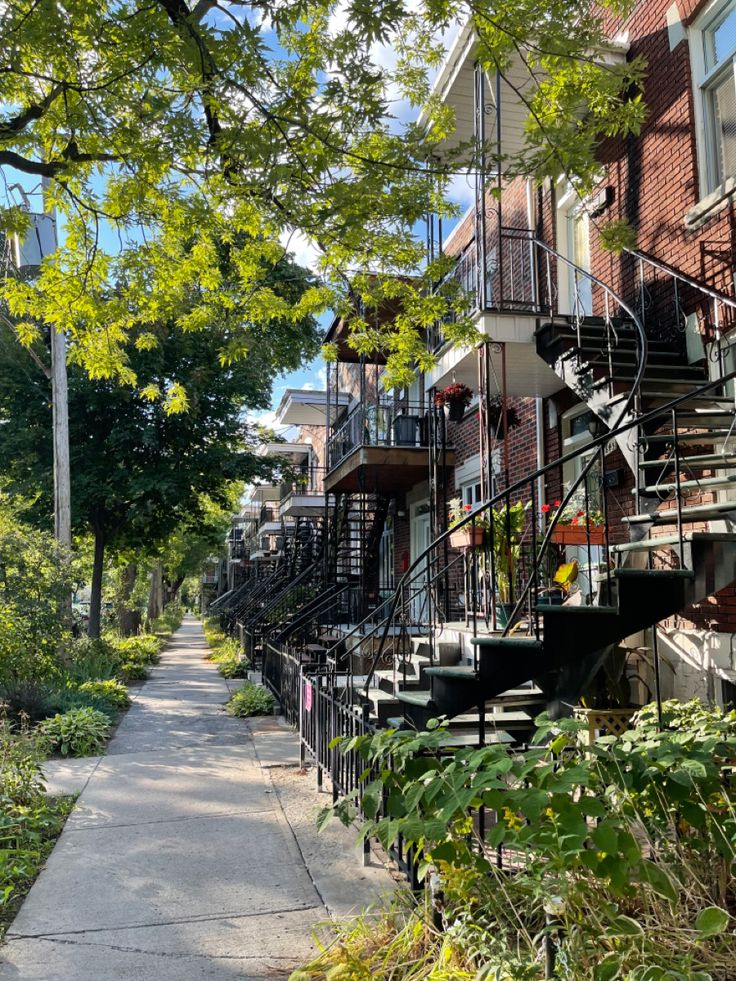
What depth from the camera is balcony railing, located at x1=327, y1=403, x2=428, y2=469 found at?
13750mm

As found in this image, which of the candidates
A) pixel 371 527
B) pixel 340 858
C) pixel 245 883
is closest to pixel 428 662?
pixel 340 858

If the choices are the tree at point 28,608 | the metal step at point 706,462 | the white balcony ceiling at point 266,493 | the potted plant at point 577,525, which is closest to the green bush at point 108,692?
the tree at point 28,608

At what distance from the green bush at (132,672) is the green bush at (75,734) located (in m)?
5.87

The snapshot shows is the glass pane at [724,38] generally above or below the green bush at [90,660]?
above

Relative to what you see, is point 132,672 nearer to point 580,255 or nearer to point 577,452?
point 580,255

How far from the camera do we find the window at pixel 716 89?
22.9ft

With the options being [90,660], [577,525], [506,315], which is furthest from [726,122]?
[90,660]

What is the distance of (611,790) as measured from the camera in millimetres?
3029

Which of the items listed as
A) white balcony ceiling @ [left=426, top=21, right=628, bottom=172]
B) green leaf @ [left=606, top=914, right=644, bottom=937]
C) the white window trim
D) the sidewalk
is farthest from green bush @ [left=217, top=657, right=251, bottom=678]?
green leaf @ [left=606, top=914, right=644, bottom=937]

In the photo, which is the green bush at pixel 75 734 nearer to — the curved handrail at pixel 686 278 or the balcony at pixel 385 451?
the balcony at pixel 385 451

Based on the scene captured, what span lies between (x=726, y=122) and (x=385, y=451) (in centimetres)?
737

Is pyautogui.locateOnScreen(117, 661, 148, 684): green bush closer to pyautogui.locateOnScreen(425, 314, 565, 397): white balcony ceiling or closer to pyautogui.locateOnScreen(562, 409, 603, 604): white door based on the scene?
pyautogui.locateOnScreen(425, 314, 565, 397): white balcony ceiling

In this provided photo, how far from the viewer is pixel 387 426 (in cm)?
1433

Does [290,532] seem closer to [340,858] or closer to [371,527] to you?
[371,527]
